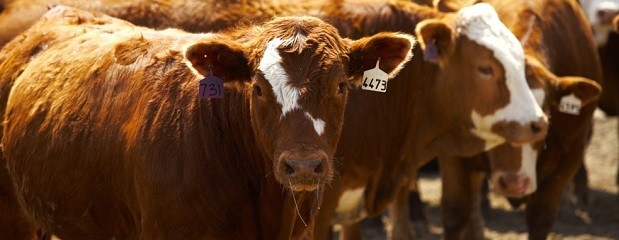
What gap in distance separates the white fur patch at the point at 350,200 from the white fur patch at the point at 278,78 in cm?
244

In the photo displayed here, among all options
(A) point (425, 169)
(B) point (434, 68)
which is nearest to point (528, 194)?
(B) point (434, 68)

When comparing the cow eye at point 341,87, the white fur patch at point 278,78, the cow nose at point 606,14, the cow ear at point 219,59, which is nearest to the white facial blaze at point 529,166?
the cow nose at point 606,14

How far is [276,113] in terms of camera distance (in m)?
4.95

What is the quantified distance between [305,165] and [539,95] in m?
3.65

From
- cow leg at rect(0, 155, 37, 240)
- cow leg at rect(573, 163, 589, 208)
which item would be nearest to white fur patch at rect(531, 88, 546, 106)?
cow leg at rect(0, 155, 37, 240)

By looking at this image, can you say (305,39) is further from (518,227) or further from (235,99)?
(518,227)

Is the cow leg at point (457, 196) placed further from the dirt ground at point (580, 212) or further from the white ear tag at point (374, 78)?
the white ear tag at point (374, 78)

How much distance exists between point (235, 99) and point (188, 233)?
0.65 metres

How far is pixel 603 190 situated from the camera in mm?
12359

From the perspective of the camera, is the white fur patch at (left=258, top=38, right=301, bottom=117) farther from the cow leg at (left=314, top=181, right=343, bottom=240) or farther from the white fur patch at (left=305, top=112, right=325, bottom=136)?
the cow leg at (left=314, top=181, right=343, bottom=240)

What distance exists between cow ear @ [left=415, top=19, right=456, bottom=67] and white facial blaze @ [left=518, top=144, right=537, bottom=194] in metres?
0.94

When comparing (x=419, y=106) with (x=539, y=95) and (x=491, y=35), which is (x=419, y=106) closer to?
(x=491, y=35)

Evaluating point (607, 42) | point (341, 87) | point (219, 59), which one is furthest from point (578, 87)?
point (219, 59)

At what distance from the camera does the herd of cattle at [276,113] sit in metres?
5.13
